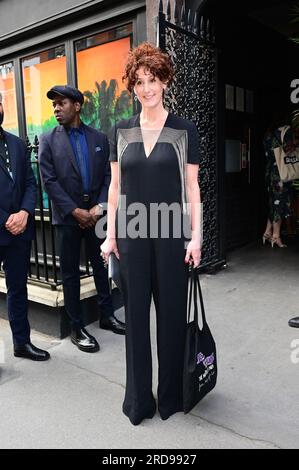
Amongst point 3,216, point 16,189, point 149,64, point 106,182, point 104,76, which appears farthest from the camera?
point 104,76

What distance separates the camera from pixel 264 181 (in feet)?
24.1

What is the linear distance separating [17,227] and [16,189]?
0.30 meters

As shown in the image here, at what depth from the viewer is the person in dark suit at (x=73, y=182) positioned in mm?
3533

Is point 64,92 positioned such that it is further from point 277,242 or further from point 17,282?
point 277,242

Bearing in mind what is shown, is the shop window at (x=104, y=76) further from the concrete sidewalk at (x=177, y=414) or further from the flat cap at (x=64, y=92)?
the concrete sidewalk at (x=177, y=414)

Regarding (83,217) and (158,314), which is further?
(83,217)

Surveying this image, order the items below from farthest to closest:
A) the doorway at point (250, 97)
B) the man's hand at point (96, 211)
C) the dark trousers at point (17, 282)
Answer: the doorway at point (250, 97) → the man's hand at point (96, 211) → the dark trousers at point (17, 282)

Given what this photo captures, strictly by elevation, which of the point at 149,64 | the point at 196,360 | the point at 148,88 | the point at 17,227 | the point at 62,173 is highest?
the point at 149,64

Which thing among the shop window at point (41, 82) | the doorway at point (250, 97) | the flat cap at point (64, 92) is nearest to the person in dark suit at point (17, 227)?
the flat cap at point (64, 92)

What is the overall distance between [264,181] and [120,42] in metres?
3.32

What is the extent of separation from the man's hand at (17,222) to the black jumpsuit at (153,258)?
1.02 meters

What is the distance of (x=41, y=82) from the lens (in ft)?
22.3

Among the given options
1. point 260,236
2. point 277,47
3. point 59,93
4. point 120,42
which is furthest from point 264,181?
point 59,93

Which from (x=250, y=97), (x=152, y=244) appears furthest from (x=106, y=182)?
(x=250, y=97)
